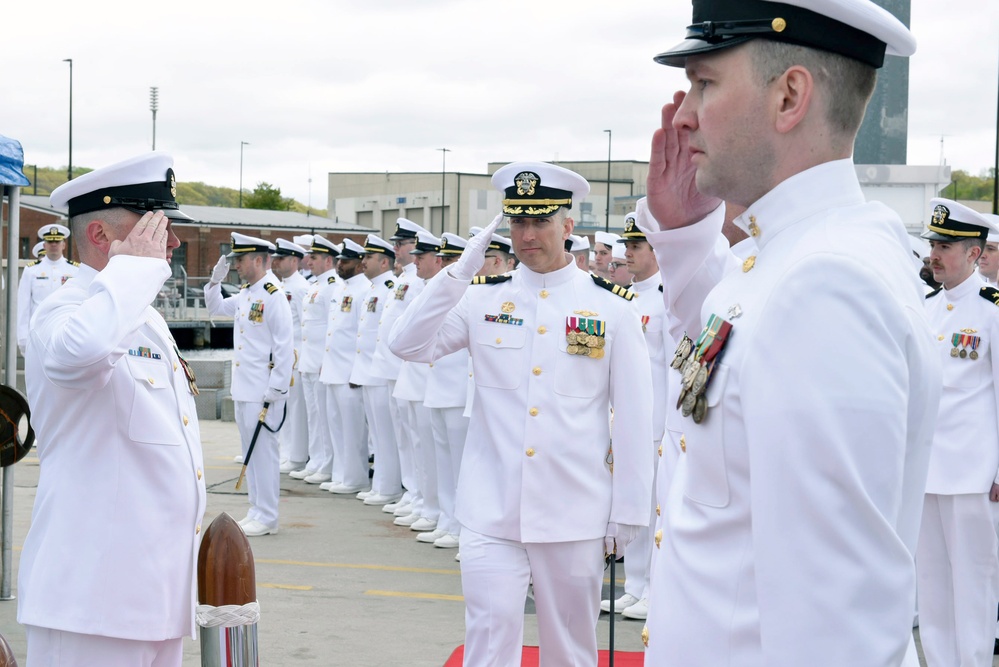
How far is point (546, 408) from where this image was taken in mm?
4629

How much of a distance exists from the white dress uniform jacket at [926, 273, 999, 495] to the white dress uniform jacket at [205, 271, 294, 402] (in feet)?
18.5

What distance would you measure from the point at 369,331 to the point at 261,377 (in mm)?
2044

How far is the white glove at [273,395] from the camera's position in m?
9.41

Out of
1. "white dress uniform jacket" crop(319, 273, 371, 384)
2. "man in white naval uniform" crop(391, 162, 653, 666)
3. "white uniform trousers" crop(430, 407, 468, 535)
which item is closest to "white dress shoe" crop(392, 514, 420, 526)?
"white uniform trousers" crop(430, 407, 468, 535)

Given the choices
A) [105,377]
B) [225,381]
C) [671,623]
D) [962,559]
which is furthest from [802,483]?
[225,381]

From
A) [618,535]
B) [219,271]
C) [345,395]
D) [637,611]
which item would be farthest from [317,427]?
[618,535]

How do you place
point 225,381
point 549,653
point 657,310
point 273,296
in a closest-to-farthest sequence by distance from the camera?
1. point 549,653
2. point 657,310
3. point 273,296
4. point 225,381

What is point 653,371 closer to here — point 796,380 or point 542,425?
point 542,425

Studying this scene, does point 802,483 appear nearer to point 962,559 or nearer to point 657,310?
point 962,559

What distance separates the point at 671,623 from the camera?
198cm

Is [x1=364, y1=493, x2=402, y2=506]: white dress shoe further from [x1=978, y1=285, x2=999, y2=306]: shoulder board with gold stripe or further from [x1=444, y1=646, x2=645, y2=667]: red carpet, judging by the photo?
[x1=978, y1=285, x2=999, y2=306]: shoulder board with gold stripe

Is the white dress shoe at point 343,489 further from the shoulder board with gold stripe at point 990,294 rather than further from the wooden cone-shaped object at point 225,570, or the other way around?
the wooden cone-shaped object at point 225,570

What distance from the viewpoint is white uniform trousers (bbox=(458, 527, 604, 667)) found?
4.27 meters

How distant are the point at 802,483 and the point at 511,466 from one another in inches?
120
